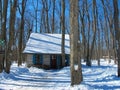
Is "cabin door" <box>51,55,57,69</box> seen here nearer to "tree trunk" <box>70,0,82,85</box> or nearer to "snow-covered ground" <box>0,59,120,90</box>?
"snow-covered ground" <box>0,59,120,90</box>

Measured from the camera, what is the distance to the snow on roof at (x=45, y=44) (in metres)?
34.8

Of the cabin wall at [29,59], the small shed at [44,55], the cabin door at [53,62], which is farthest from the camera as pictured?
the cabin door at [53,62]

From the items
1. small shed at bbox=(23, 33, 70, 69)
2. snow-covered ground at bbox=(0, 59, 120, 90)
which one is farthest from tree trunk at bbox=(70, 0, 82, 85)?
small shed at bbox=(23, 33, 70, 69)

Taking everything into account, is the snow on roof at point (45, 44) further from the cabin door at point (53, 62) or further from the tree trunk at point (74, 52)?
the tree trunk at point (74, 52)

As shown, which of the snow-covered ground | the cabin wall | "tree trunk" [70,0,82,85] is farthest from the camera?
the cabin wall

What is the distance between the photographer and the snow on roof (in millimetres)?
34831

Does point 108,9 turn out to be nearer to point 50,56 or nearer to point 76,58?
point 50,56

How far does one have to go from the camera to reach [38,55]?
34938 millimetres

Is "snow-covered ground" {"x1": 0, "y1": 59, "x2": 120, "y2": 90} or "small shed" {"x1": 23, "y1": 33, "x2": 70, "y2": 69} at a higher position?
"small shed" {"x1": 23, "y1": 33, "x2": 70, "y2": 69}

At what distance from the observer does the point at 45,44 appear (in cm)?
3762

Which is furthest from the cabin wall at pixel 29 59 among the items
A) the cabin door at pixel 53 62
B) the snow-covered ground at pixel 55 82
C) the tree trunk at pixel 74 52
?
the tree trunk at pixel 74 52

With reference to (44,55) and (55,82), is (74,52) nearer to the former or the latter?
(55,82)

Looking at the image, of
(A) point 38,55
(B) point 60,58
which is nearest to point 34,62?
(A) point 38,55

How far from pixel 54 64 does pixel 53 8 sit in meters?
14.3
